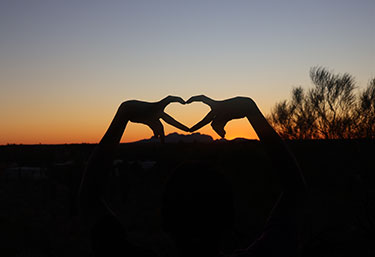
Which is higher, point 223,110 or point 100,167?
point 223,110

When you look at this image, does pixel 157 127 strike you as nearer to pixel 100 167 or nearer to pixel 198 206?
pixel 100 167

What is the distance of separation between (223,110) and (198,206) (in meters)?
0.40

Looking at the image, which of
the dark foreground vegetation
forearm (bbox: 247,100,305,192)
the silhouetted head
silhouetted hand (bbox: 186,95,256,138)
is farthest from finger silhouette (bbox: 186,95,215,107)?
the dark foreground vegetation

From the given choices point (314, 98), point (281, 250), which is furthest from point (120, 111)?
point (314, 98)

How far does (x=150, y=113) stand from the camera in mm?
1233

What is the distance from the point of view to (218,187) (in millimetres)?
875

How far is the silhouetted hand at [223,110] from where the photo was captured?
1163mm

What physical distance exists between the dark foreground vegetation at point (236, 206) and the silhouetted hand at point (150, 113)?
3.62 metres

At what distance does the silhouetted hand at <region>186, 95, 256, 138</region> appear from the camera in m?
1.16

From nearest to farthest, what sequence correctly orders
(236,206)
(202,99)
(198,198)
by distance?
(198,198), (202,99), (236,206)

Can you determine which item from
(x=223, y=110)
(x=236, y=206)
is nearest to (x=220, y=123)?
(x=223, y=110)

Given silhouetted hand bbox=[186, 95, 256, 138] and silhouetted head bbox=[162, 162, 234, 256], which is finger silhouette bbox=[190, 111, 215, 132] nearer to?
silhouetted hand bbox=[186, 95, 256, 138]

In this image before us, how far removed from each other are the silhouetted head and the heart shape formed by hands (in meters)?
0.29

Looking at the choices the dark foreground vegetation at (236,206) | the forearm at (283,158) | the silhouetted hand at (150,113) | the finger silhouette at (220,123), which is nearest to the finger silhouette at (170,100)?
the silhouetted hand at (150,113)
